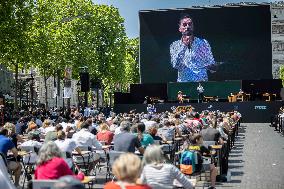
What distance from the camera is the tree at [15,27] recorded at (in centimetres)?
3090

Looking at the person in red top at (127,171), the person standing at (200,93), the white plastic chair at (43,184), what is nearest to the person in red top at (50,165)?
the white plastic chair at (43,184)

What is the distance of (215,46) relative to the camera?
52.4 meters

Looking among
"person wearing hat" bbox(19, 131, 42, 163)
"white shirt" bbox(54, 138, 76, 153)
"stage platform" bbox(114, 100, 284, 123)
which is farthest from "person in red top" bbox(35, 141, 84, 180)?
"stage platform" bbox(114, 100, 284, 123)

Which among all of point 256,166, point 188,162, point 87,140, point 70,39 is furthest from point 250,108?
point 188,162

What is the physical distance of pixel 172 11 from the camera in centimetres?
5297

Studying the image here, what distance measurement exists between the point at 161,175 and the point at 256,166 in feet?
32.9

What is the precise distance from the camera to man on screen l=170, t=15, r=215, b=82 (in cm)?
5156

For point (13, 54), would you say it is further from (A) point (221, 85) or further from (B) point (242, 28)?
(B) point (242, 28)

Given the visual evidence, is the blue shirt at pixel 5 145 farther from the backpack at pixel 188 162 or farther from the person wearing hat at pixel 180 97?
Answer: the person wearing hat at pixel 180 97

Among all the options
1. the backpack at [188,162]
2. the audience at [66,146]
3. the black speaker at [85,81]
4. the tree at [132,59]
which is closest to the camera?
the backpack at [188,162]

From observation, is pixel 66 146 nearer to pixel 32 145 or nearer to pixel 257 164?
pixel 32 145

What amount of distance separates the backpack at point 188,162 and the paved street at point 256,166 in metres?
1.39

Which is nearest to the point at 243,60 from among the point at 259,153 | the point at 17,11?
the point at 17,11

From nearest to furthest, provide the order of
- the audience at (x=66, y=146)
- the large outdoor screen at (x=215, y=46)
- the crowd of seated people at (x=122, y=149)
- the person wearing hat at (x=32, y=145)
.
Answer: the crowd of seated people at (x=122, y=149) < the audience at (x=66, y=146) < the person wearing hat at (x=32, y=145) < the large outdoor screen at (x=215, y=46)
